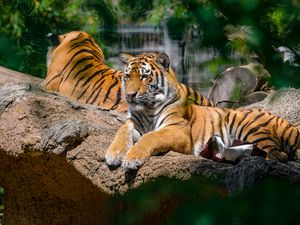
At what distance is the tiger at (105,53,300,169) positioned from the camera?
421cm

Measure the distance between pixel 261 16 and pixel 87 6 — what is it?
7399 millimetres

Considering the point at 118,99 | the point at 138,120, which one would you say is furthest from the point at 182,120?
the point at 118,99

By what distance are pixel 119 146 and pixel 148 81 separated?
867mm

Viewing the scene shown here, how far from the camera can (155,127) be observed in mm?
4371

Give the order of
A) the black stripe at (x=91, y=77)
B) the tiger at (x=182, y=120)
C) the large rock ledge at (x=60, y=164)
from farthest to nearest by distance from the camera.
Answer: the black stripe at (x=91, y=77) → the tiger at (x=182, y=120) → the large rock ledge at (x=60, y=164)

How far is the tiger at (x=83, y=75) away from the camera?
577 centimetres

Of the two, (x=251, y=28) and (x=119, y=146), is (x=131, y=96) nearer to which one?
(x=119, y=146)

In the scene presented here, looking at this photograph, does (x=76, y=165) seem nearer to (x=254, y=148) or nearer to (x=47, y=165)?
(x=47, y=165)

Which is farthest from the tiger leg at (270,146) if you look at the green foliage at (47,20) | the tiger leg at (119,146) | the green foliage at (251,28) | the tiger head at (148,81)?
the green foliage at (251,28)

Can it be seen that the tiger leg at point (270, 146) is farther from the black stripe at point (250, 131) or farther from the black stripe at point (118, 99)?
the black stripe at point (118, 99)

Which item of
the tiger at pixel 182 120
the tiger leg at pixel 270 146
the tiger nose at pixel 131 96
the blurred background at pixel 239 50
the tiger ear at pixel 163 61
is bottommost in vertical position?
the tiger leg at pixel 270 146

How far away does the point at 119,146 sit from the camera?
3658 mm

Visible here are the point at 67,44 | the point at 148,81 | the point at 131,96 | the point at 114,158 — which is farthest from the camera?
the point at 67,44

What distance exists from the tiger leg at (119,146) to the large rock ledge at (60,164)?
0.05 m
